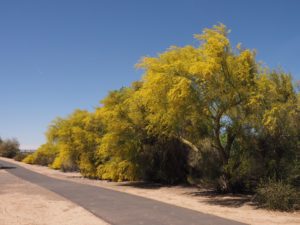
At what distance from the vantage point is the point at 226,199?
19047 mm

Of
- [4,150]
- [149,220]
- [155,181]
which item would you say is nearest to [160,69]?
[149,220]

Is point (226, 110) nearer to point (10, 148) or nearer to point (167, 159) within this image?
point (167, 159)

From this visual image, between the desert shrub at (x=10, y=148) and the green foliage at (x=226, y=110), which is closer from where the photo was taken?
the green foliage at (x=226, y=110)

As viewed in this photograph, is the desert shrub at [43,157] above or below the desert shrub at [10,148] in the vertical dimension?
below

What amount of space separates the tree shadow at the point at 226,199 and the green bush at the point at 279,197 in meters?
1.20

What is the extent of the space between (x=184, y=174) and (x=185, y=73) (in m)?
11.0

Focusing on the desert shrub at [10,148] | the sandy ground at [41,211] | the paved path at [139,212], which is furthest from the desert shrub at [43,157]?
the paved path at [139,212]

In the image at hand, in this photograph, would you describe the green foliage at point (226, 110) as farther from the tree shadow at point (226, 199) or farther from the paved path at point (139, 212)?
the paved path at point (139, 212)

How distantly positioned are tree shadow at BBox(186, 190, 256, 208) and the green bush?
1.20 m

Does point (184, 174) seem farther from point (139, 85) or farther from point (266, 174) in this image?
point (266, 174)

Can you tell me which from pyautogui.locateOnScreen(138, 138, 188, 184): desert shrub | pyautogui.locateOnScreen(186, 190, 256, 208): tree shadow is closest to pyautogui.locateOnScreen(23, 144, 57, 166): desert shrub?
pyautogui.locateOnScreen(138, 138, 188, 184): desert shrub

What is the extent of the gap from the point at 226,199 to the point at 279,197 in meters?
3.96

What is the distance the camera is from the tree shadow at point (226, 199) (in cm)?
1731

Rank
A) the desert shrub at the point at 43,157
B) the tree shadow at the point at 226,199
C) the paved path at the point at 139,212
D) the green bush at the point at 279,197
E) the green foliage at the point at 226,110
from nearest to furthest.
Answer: the paved path at the point at 139,212 < the green bush at the point at 279,197 < the tree shadow at the point at 226,199 < the green foliage at the point at 226,110 < the desert shrub at the point at 43,157
